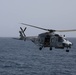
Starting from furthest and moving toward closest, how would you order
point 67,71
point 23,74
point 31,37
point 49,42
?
point 67,71, point 23,74, point 31,37, point 49,42

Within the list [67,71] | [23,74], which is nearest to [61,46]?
[23,74]

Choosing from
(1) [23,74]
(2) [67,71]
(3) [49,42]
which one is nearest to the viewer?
(3) [49,42]

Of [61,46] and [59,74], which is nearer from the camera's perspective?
[61,46]

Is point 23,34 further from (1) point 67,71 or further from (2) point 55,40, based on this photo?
(1) point 67,71

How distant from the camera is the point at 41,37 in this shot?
54.1 m

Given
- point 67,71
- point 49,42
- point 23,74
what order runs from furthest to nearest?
point 67,71, point 23,74, point 49,42

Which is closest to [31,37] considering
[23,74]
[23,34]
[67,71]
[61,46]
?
[23,34]

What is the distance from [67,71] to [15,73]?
67.0 feet

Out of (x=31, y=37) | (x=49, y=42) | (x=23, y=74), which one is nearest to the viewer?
(x=49, y=42)

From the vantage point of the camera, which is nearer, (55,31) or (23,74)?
(55,31)

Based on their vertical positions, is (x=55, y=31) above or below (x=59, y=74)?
above

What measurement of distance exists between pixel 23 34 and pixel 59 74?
2056 inches

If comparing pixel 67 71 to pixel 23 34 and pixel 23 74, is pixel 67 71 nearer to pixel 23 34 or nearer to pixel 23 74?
pixel 23 74

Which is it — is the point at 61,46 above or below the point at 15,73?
above
